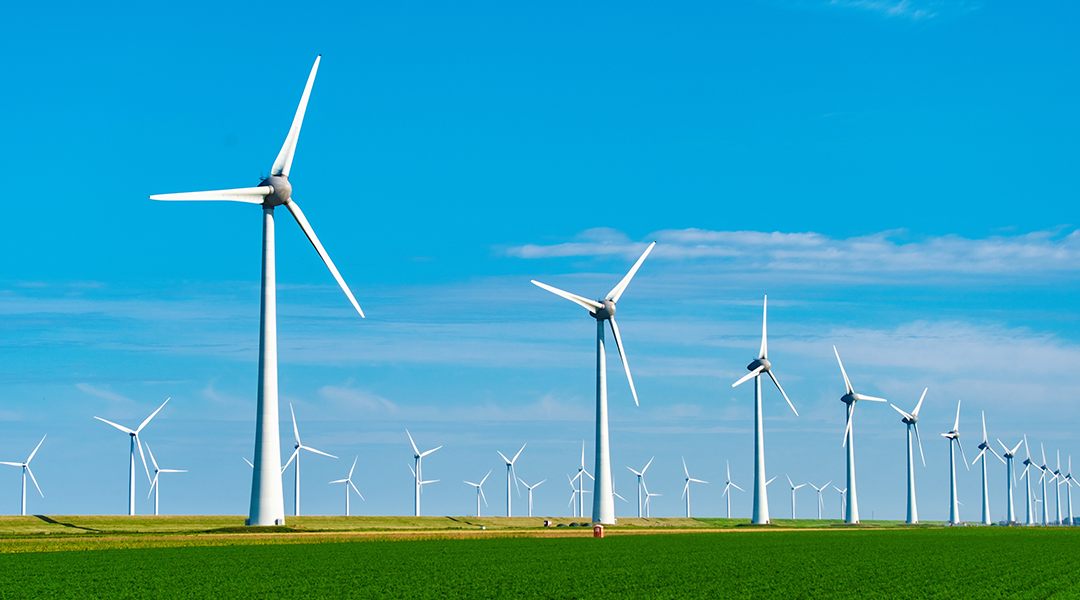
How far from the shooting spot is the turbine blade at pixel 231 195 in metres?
77.6

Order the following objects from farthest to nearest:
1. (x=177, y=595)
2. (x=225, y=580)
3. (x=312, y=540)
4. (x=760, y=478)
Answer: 1. (x=760, y=478)
2. (x=312, y=540)
3. (x=225, y=580)
4. (x=177, y=595)

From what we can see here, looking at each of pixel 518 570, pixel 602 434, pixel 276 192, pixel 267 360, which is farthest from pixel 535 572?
pixel 602 434

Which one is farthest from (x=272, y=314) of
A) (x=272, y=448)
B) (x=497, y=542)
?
(x=497, y=542)

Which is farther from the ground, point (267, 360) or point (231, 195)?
point (231, 195)

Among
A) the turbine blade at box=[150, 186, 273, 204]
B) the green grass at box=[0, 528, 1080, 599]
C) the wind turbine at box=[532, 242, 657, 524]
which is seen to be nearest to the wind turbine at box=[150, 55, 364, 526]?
the turbine blade at box=[150, 186, 273, 204]

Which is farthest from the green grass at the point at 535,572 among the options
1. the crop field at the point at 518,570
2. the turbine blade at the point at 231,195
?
the turbine blade at the point at 231,195

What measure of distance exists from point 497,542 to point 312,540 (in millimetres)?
13579

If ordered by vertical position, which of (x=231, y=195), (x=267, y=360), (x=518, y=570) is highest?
(x=231, y=195)

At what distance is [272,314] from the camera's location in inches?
3174

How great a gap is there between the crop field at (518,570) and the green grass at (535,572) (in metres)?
0.07

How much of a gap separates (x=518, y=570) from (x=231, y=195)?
4288 centimetres

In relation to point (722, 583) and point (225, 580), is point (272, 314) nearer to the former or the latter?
point (225, 580)

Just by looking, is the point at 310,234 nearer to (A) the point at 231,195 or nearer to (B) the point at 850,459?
(A) the point at 231,195

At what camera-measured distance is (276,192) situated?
84875mm
